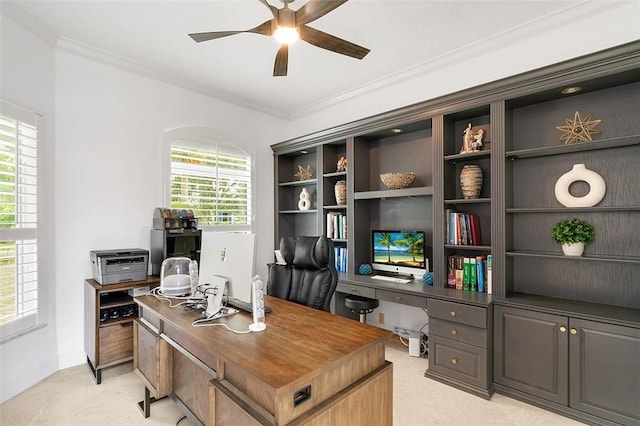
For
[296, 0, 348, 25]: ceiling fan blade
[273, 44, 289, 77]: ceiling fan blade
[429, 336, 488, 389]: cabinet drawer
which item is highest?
[296, 0, 348, 25]: ceiling fan blade

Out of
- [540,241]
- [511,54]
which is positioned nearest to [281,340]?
[540,241]

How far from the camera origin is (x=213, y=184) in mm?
3889

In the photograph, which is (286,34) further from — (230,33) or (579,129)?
(579,129)

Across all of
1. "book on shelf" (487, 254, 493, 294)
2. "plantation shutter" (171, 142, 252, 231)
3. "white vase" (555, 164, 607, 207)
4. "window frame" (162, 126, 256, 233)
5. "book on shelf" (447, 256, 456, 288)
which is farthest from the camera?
"plantation shutter" (171, 142, 252, 231)

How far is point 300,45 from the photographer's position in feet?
9.61

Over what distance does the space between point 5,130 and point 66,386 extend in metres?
2.03

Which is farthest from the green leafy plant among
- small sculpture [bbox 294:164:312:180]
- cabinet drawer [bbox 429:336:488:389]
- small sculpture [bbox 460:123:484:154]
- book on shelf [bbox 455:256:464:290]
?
small sculpture [bbox 294:164:312:180]

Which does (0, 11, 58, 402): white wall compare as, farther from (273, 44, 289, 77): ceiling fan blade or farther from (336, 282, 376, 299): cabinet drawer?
(336, 282, 376, 299): cabinet drawer

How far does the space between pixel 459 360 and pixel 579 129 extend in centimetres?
198

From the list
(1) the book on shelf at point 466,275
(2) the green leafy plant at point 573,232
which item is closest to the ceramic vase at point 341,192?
(1) the book on shelf at point 466,275

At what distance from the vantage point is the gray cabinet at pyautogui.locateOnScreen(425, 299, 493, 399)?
94.9 inches

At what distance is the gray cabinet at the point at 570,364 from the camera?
197cm

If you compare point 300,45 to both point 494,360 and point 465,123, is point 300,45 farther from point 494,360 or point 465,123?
point 494,360

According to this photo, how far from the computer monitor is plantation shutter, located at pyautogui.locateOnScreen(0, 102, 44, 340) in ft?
5.25
